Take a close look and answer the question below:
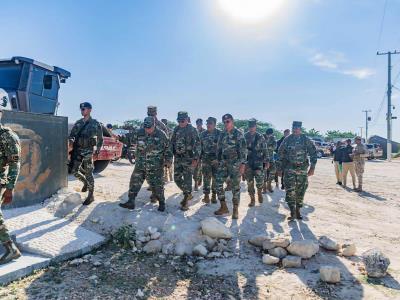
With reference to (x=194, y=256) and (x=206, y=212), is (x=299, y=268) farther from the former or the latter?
(x=206, y=212)

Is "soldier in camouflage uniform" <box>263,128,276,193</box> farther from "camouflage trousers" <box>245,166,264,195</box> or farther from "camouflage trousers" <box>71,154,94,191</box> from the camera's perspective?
"camouflage trousers" <box>71,154,94,191</box>

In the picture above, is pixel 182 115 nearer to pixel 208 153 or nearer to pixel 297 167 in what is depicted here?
pixel 208 153

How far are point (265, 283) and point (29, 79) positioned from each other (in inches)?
261

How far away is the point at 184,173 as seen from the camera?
662cm

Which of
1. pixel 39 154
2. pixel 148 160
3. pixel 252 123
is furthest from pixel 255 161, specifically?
pixel 39 154

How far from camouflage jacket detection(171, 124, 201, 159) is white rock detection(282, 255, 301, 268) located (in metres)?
2.60

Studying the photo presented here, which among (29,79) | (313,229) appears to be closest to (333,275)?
(313,229)

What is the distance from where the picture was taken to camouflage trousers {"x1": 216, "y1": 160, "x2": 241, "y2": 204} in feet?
20.2

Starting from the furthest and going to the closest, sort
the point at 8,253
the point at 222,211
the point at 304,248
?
1. the point at 222,211
2. the point at 304,248
3. the point at 8,253

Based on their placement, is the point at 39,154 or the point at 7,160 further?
the point at 39,154

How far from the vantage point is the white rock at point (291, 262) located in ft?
14.8

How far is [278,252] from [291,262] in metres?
0.27

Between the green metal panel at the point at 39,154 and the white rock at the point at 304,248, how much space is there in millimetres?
4175

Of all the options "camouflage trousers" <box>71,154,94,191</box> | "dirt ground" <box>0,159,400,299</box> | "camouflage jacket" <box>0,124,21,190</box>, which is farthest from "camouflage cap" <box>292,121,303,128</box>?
"camouflage jacket" <box>0,124,21,190</box>
